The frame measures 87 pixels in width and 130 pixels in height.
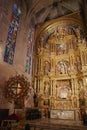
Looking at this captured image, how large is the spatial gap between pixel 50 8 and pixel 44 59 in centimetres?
609

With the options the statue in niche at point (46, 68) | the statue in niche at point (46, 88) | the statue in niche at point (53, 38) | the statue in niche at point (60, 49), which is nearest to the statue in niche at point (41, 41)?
the statue in niche at point (53, 38)

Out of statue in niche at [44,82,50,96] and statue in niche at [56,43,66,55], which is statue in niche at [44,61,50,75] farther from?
statue in niche at [56,43,66,55]

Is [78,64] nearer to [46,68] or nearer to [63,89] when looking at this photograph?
[63,89]

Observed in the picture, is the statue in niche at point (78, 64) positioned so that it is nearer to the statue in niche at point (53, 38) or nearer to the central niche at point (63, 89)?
the central niche at point (63, 89)

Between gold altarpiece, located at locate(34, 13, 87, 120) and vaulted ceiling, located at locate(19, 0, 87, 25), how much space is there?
72cm

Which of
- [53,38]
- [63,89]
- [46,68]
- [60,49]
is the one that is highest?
[53,38]

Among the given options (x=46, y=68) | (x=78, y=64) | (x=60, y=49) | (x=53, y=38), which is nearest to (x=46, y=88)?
(x=46, y=68)

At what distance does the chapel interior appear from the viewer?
8.36 metres

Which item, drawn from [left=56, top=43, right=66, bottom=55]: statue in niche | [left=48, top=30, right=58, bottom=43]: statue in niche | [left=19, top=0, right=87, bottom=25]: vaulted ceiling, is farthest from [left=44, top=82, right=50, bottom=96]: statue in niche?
[left=19, top=0, right=87, bottom=25]: vaulted ceiling

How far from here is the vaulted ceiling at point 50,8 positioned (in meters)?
12.8

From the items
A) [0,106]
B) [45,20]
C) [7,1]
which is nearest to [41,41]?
[45,20]

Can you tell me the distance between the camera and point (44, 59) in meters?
14.4

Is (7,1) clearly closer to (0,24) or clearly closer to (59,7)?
(0,24)

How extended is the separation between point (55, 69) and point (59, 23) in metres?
5.83
